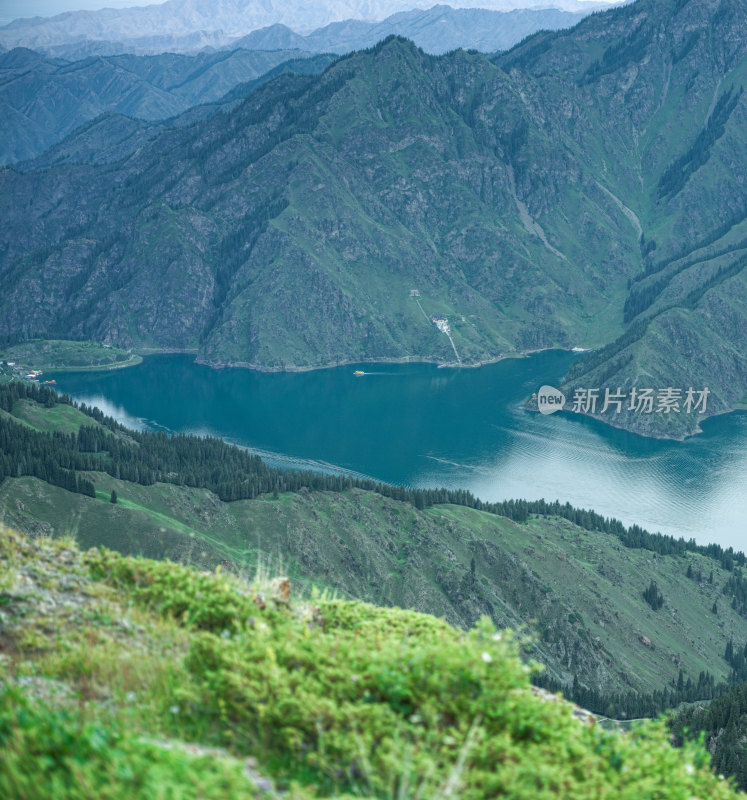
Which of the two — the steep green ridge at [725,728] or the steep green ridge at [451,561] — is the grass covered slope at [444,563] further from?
the steep green ridge at [725,728]

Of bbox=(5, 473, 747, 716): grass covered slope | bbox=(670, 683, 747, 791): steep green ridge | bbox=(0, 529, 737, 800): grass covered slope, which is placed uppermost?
bbox=(0, 529, 737, 800): grass covered slope

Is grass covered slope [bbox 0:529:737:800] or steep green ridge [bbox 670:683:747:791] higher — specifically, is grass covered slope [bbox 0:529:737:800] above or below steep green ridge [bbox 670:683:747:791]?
above

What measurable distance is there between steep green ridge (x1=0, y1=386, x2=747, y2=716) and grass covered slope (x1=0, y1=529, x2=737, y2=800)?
89.9 meters

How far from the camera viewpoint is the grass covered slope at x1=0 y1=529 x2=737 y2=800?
49.7ft

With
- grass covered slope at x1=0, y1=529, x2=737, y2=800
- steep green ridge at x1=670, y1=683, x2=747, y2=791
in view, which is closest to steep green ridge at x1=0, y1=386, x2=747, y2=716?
steep green ridge at x1=670, y1=683, x2=747, y2=791

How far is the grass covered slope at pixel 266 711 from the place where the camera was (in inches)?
596

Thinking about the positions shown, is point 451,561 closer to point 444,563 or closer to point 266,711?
point 444,563

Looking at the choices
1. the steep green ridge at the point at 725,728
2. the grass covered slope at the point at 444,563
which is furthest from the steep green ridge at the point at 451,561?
the steep green ridge at the point at 725,728

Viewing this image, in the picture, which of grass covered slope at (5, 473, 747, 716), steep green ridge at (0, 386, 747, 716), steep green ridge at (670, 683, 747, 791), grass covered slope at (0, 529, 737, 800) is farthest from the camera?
grass covered slope at (5, 473, 747, 716)

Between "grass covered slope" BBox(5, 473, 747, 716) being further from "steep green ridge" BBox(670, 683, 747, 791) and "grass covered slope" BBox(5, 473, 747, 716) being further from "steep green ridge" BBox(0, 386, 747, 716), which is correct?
"steep green ridge" BBox(670, 683, 747, 791)

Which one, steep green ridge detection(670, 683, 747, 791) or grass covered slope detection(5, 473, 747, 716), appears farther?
grass covered slope detection(5, 473, 747, 716)

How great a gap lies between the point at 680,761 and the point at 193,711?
11.1m

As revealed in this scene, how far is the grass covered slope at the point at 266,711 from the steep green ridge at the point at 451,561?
89922 mm

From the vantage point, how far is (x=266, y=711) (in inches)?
696
